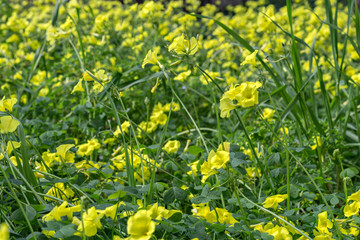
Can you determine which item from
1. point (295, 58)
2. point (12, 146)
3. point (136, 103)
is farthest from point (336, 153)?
point (136, 103)

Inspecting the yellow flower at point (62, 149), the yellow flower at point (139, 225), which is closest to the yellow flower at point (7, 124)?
the yellow flower at point (62, 149)

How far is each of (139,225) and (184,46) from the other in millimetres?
510

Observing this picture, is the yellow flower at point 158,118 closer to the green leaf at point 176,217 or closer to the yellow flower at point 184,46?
the yellow flower at point 184,46

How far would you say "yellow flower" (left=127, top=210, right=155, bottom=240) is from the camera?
750 millimetres

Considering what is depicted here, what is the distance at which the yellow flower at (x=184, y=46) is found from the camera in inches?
43.1

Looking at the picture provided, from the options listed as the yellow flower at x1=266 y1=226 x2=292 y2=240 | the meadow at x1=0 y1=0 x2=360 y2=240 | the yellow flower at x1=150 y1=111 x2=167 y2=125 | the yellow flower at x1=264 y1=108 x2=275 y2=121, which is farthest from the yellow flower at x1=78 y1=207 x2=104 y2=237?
the yellow flower at x1=264 y1=108 x2=275 y2=121

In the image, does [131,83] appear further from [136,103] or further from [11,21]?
[11,21]

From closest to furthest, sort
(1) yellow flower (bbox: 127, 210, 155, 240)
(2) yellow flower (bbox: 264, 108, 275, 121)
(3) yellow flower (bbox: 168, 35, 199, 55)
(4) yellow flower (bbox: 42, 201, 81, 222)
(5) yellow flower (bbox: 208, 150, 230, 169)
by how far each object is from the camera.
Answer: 1. (1) yellow flower (bbox: 127, 210, 155, 240)
2. (4) yellow flower (bbox: 42, 201, 81, 222)
3. (5) yellow flower (bbox: 208, 150, 230, 169)
4. (3) yellow flower (bbox: 168, 35, 199, 55)
5. (2) yellow flower (bbox: 264, 108, 275, 121)

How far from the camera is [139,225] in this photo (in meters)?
0.76

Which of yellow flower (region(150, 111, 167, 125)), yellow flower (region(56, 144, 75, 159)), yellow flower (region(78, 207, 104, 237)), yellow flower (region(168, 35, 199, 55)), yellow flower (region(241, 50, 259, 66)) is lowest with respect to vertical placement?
yellow flower (region(150, 111, 167, 125))

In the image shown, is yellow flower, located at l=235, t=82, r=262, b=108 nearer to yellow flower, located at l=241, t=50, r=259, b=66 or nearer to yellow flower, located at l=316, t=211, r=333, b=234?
yellow flower, located at l=241, t=50, r=259, b=66

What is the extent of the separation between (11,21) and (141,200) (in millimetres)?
2773

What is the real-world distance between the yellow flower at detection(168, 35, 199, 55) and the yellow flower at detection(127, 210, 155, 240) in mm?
481

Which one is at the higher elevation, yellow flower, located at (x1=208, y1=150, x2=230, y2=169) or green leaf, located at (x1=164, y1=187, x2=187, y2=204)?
yellow flower, located at (x1=208, y1=150, x2=230, y2=169)
